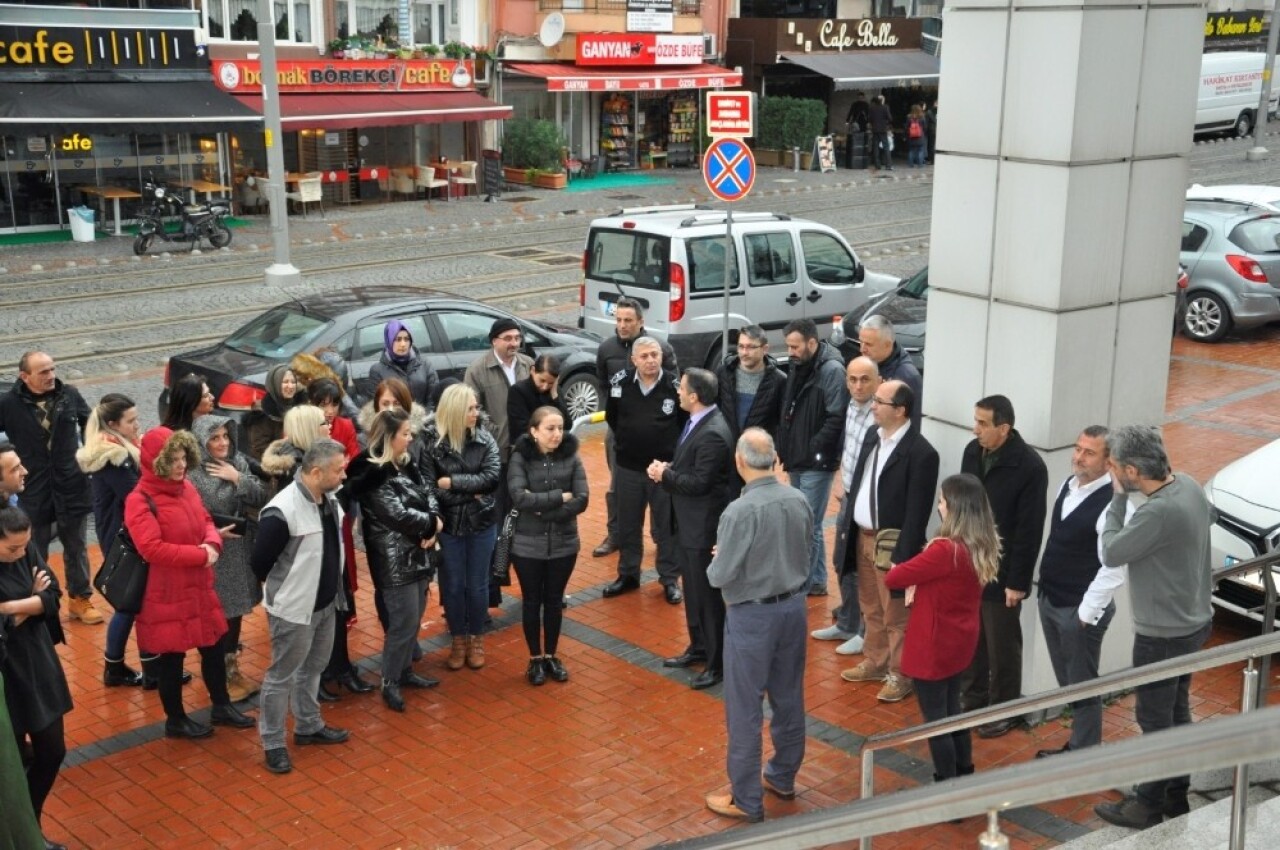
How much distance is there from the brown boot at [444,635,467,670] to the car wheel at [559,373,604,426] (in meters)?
5.35

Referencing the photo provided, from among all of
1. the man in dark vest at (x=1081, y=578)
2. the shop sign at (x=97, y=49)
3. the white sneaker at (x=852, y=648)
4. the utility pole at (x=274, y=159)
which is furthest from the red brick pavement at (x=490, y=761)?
the shop sign at (x=97, y=49)

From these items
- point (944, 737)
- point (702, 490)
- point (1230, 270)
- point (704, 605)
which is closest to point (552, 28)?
point (1230, 270)

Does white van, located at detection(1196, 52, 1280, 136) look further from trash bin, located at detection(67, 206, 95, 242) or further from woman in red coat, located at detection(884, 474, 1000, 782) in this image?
woman in red coat, located at detection(884, 474, 1000, 782)

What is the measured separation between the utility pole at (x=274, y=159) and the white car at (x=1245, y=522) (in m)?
15.8

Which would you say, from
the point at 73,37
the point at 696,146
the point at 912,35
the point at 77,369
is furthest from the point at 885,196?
the point at 77,369

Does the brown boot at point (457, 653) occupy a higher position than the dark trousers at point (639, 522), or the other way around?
the dark trousers at point (639, 522)

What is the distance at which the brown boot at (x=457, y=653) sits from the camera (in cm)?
862

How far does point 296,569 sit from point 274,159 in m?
16.8

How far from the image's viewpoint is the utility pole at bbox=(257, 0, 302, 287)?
2194cm

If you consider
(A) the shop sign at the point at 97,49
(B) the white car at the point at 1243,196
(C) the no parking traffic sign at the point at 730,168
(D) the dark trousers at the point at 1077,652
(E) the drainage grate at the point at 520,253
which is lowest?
(E) the drainage grate at the point at 520,253

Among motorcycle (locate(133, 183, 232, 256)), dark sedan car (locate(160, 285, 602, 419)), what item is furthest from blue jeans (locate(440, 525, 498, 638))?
motorcycle (locate(133, 183, 232, 256))

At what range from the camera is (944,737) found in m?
6.66

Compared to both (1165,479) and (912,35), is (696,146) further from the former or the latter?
(1165,479)

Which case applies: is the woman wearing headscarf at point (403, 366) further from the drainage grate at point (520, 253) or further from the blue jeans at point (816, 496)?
the drainage grate at point (520, 253)
